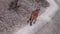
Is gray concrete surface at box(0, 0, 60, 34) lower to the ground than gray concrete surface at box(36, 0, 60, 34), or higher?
higher

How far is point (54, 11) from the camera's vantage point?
4.26 feet

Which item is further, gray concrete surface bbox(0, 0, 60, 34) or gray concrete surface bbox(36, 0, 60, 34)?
gray concrete surface bbox(36, 0, 60, 34)

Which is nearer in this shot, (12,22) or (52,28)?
(12,22)

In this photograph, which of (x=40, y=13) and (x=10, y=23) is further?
(x=40, y=13)

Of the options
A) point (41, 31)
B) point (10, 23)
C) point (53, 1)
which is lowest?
point (41, 31)

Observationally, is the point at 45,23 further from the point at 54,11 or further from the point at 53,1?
the point at 53,1

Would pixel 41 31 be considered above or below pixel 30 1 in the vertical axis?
below

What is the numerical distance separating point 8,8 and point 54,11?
0.44 m

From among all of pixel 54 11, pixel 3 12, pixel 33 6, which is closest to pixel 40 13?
pixel 33 6

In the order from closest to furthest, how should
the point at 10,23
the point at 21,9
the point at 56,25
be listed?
1. the point at 10,23
2. the point at 21,9
3. the point at 56,25

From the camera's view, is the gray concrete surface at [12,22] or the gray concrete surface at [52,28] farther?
the gray concrete surface at [52,28]

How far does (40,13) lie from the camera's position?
117 centimetres

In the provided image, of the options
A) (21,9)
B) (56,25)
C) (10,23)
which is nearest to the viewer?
(10,23)

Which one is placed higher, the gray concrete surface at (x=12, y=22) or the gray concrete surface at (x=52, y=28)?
the gray concrete surface at (x=12, y=22)
